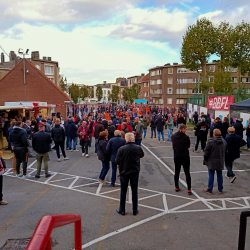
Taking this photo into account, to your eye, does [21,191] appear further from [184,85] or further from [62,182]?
[184,85]

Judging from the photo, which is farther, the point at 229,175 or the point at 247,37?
the point at 247,37

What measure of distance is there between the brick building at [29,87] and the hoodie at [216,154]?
27.6 m

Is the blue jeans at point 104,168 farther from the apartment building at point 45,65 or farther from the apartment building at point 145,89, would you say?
the apartment building at point 145,89

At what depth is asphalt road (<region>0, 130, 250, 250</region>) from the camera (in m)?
4.77

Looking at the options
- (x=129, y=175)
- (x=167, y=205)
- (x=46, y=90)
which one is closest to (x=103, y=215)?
(x=129, y=175)

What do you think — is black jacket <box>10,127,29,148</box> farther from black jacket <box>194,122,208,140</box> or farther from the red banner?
the red banner

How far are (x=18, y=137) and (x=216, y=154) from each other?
240 inches

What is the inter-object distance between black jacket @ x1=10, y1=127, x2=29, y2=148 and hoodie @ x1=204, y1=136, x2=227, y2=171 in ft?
18.6

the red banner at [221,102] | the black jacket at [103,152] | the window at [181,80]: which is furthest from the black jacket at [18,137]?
the window at [181,80]

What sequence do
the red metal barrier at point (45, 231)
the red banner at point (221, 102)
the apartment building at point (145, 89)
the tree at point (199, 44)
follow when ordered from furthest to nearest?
the apartment building at point (145, 89), the tree at point (199, 44), the red banner at point (221, 102), the red metal barrier at point (45, 231)

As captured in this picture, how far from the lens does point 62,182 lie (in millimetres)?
8461

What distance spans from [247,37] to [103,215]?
3290cm

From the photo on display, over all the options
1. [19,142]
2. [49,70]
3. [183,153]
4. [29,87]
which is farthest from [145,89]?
[183,153]

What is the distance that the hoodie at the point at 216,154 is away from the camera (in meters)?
7.17
